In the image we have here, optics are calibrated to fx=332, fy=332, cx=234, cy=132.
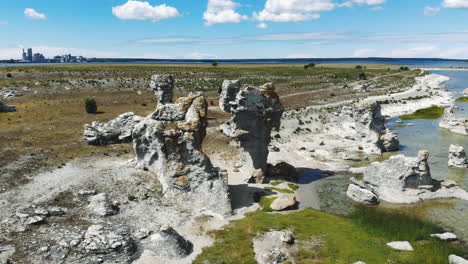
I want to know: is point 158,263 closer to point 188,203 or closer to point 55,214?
point 188,203

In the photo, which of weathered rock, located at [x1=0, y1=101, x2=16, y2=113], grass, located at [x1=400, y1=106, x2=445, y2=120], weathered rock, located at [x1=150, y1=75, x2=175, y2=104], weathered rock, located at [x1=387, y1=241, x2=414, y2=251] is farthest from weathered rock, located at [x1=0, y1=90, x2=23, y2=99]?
grass, located at [x1=400, y1=106, x2=445, y2=120]

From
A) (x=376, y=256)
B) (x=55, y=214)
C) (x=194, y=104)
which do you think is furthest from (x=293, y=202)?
(x=55, y=214)

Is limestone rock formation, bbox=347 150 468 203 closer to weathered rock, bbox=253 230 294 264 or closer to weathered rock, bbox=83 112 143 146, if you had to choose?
weathered rock, bbox=253 230 294 264

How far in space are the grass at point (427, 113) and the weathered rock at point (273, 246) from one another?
6393 centimetres

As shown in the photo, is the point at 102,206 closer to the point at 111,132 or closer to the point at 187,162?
the point at 187,162

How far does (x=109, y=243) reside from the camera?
23281mm

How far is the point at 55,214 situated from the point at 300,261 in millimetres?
20423

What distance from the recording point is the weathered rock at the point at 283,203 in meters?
31.3

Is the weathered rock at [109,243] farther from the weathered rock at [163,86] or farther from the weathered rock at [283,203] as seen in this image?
the weathered rock at [163,86]

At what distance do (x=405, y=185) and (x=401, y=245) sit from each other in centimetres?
1221

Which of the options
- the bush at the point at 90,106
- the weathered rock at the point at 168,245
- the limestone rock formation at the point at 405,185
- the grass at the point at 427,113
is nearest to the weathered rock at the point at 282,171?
the limestone rock formation at the point at 405,185

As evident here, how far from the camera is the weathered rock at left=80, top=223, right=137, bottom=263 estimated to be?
2306 centimetres

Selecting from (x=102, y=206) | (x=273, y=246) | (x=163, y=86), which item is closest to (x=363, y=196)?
(x=273, y=246)

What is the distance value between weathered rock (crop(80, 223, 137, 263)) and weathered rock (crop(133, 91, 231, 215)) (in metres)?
8.07
